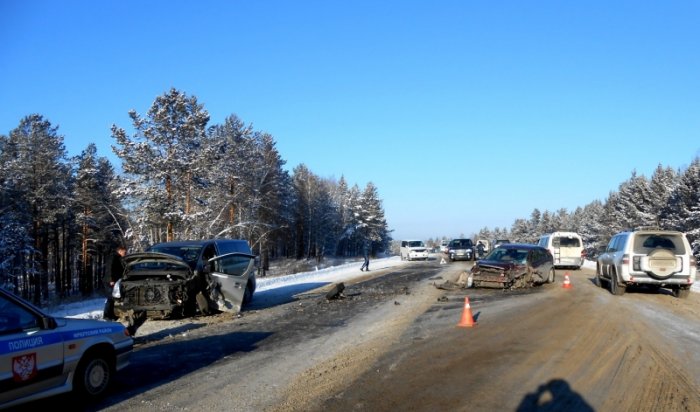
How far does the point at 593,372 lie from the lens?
7.35 meters

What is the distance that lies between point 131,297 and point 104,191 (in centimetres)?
4420

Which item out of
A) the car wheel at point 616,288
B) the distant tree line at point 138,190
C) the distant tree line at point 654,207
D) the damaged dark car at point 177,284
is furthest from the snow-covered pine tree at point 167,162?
the distant tree line at point 654,207

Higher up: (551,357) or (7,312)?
(7,312)

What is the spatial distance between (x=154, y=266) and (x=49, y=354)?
6.87 meters

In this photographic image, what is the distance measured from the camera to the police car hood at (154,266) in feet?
40.7

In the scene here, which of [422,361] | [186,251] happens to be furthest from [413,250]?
[422,361]

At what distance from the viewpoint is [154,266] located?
41.5ft

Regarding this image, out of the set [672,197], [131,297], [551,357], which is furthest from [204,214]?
[672,197]

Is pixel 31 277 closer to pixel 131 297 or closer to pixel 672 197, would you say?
pixel 131 297

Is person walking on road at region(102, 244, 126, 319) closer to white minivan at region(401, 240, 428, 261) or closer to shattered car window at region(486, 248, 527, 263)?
shattered car window at region(486, 248, 527, 263)

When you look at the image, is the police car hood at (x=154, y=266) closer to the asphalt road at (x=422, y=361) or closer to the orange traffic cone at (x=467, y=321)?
the asphalt road at (x=422, y=361)

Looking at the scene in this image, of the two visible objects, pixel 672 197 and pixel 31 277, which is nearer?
pixel 31 277

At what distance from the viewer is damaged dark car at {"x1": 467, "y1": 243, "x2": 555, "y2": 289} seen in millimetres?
19141

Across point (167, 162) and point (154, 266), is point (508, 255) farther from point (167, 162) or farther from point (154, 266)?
point (167, 162)
